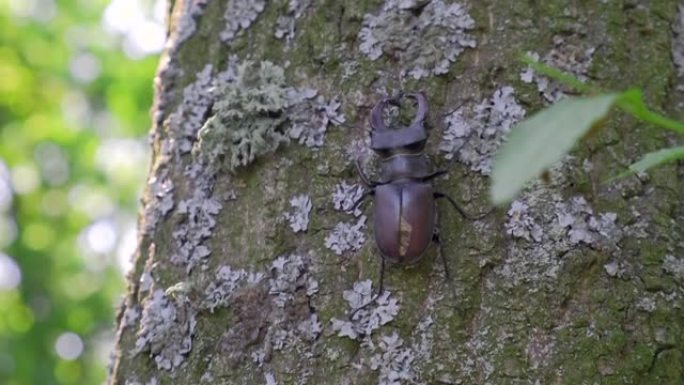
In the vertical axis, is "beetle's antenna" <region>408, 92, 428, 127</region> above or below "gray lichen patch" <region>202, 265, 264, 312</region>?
below

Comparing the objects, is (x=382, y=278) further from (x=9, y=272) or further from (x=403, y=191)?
(x=9, y=272)

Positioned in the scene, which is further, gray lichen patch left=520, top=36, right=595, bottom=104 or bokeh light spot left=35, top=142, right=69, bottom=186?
bokeh light spot left=35, top=142, right=69, bottom=186

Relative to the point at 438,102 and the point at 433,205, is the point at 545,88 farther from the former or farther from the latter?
the point at 433,205

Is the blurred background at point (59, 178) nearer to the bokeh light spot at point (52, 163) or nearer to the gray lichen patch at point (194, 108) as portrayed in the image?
the bokeh light spot at point (52, 163)

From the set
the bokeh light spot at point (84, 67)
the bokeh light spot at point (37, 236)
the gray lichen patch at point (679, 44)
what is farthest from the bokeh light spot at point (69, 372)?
the gray lichen patch at point (679, 44)

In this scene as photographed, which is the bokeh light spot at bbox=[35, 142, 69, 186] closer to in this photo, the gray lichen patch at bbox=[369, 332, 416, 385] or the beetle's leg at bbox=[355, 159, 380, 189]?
the beetle's leg at bbox=[355, 159, 380, 189]

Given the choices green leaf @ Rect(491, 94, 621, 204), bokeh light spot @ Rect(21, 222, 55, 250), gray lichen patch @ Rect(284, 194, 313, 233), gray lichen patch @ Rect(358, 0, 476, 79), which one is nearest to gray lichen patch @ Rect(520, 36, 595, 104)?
gray lichen patch @ Rect(358, 0, 476, 79)

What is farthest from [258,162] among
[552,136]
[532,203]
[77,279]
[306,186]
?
[77,279]
